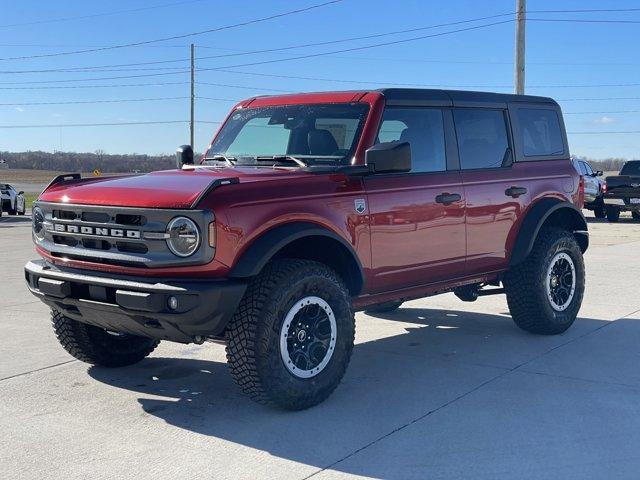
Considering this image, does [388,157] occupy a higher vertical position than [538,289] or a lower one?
higher

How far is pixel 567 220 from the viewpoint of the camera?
7629mm

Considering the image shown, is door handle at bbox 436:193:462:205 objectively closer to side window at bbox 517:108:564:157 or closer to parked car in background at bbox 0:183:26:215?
side window at bbox 517:108:564:157

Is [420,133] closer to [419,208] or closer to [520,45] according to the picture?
[419,208]

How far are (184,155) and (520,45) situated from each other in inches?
668

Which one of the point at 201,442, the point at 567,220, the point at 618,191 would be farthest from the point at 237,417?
the point at 618,191

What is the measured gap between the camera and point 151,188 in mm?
4875

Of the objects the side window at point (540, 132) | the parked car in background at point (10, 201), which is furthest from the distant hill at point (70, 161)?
the side window at point (540, 132)

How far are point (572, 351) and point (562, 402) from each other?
157cm

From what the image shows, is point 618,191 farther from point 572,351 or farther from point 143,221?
point 143,221

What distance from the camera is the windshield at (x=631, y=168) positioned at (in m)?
25.4

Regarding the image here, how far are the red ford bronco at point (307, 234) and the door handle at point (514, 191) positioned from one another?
0.02 metres

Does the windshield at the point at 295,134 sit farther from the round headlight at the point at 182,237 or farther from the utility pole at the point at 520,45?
the utility pole at the point at 520,45

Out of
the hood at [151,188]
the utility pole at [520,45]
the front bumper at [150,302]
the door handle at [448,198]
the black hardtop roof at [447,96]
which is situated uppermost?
the utility pole at [520,45]

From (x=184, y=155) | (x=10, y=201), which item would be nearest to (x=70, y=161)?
(x=10, y=201)
